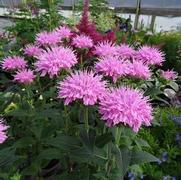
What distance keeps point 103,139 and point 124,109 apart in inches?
6.4

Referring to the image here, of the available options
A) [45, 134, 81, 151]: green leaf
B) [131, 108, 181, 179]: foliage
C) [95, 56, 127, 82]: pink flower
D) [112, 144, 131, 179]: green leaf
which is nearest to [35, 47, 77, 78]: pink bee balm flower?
[95, 56, 127, 82]: pink flower

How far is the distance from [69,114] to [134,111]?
50 cm

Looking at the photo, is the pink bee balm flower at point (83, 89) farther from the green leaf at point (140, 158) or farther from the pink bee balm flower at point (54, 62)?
the green leaf at point (140, 158)

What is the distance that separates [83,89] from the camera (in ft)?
4.31

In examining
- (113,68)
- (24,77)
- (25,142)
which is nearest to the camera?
(113,68)

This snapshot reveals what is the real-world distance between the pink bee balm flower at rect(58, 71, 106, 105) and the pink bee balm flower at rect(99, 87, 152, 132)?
0.10ft

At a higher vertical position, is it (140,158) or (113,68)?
(113,68)

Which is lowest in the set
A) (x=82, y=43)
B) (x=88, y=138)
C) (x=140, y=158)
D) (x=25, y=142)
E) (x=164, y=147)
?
(x=164, y=147)

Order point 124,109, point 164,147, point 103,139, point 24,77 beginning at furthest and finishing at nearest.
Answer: point 164,147 < point 24,77 < point 103,139 < point 124,109

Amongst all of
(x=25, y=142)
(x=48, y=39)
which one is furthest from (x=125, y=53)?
(x=25, y=142)

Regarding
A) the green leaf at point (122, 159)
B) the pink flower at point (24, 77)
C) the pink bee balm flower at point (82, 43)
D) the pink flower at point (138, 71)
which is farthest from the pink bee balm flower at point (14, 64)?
the green leaf at point (122, 159)

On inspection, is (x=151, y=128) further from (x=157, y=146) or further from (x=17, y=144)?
(x=17, y=144)

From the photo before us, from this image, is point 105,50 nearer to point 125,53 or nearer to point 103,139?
point 125,53

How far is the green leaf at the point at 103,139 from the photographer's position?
4.43ft
